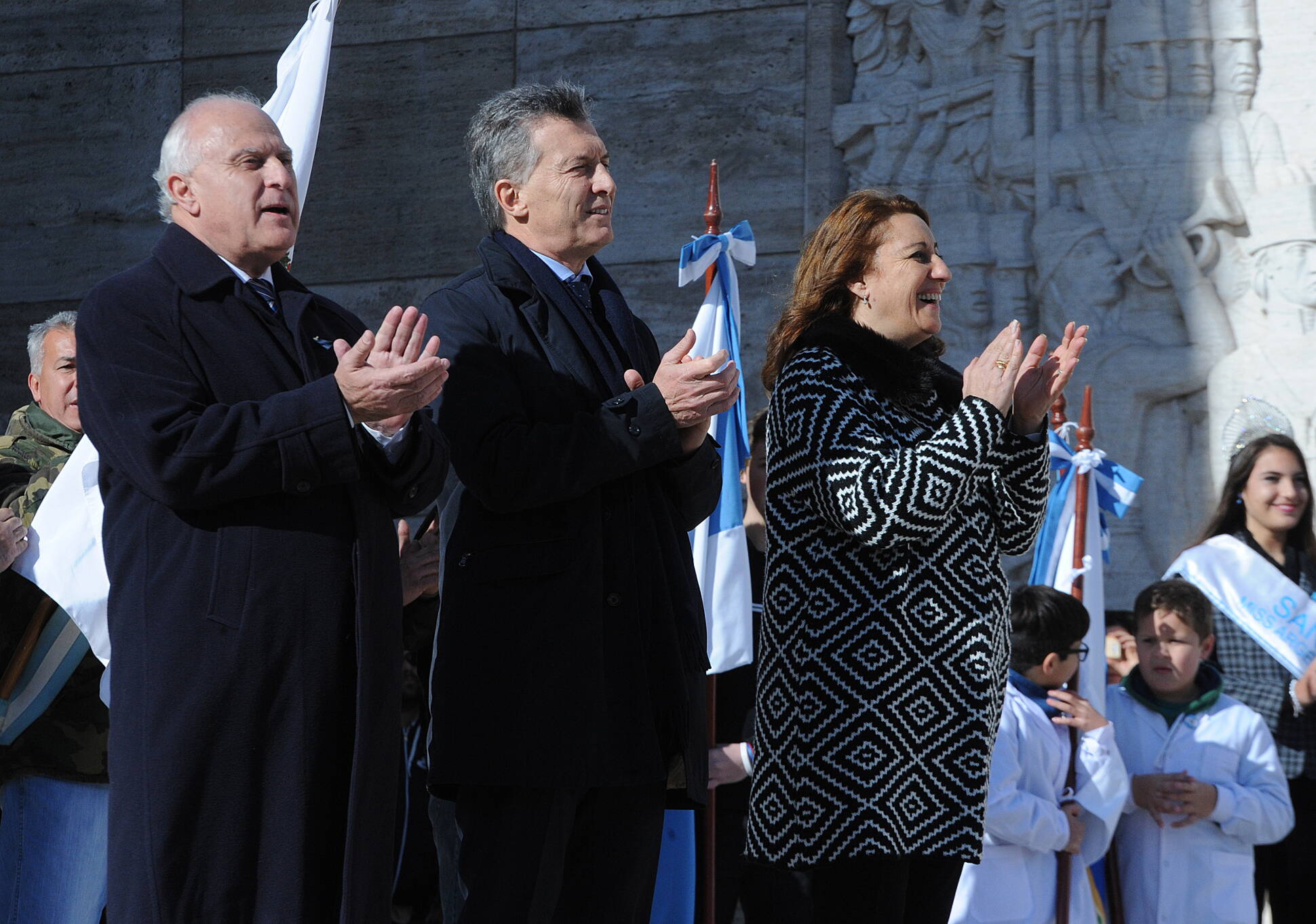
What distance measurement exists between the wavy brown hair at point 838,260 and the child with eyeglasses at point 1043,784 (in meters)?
1.45

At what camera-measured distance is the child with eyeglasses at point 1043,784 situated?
4.39m

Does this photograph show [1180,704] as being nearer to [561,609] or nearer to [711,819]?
[711,819]

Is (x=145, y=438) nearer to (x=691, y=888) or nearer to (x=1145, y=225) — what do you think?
(x=691, y=888)

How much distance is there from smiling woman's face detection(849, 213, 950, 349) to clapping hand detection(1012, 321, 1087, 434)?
0.23 m

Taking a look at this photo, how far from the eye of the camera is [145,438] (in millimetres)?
2510

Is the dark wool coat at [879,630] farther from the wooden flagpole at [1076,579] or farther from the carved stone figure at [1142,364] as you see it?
the carved stone figure at [1142,364]

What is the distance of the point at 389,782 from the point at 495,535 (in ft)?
1.54

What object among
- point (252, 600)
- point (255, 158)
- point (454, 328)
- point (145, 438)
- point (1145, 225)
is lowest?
point (252, 600)

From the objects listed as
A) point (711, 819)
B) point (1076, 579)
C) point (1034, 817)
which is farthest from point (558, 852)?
point (1076, 579)

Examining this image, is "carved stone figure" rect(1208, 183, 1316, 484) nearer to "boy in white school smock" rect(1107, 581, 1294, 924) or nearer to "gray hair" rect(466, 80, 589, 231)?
"boy in white school smock" rect(1107, 581, 1294, 924)

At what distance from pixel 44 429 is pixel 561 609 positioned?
188cm

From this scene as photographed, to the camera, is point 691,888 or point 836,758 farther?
point 691,888

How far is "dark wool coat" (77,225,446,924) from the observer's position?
248cm

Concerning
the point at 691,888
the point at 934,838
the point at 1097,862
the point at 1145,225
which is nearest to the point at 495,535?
the point at 934,838
